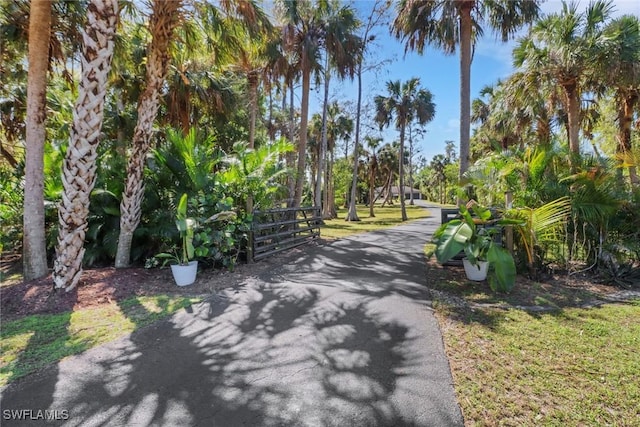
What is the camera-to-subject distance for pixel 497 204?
6836 mm

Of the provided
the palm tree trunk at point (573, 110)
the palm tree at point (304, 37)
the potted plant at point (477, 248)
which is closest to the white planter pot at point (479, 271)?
the potted plant at point (477, 248)

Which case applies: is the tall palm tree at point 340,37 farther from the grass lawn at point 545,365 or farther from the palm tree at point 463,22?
the grass lawn at point 545,365

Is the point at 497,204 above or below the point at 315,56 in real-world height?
below

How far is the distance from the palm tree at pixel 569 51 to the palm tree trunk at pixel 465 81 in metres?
1.83

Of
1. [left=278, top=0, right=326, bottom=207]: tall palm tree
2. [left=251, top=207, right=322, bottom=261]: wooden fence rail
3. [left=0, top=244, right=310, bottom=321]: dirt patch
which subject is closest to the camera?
[left=0, top=244, right=310, bottom=321]: dirt patch

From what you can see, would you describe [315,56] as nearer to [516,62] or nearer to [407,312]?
[516,62]

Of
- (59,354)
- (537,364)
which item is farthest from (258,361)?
(537,364)

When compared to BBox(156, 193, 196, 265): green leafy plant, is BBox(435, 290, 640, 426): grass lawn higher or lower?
lower

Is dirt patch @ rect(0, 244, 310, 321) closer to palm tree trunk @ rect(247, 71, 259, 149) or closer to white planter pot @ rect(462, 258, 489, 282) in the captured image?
white planter pot @ rect(462, 258, 489, 282)

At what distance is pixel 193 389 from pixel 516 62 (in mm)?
11930

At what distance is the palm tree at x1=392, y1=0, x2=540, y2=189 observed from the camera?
876 cm

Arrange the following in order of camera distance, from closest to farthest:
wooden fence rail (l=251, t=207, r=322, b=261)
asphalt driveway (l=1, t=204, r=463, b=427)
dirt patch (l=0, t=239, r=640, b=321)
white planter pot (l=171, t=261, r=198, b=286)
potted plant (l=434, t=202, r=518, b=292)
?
asphalt driveway (l=1, t=204, r=463, b=427), dirt patch (l=0, t=239, r=640, b=321), potted plant (l=434, t=202, r=518, b=292), white planter pot (l=171, t=261, r=198, b=286), wooden fence rail (l=251, t=207, r=322, b=261)

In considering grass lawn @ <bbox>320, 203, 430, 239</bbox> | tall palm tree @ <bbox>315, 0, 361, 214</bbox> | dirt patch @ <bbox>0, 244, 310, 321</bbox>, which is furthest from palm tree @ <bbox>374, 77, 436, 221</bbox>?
dirt patch @ <bbox>0, 244, 310, 321</bbox>

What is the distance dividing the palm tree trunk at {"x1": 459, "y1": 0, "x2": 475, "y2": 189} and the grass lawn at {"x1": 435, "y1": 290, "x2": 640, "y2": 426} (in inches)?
217
